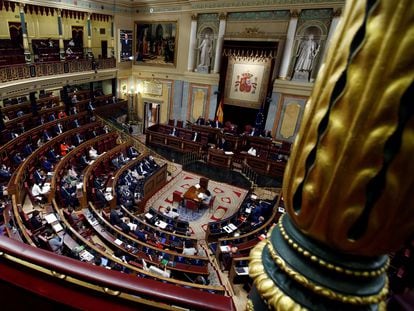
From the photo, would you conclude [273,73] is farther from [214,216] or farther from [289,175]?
[289,175]

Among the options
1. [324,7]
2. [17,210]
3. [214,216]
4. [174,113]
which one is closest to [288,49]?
[324,7]

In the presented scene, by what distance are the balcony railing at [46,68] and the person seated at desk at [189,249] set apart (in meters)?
9.47

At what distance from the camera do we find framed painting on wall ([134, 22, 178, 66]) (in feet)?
54.7

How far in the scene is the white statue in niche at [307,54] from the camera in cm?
1290

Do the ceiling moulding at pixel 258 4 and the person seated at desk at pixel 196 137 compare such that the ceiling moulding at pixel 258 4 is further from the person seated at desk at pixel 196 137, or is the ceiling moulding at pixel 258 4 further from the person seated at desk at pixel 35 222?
the person seated at desk at pixel 35 222

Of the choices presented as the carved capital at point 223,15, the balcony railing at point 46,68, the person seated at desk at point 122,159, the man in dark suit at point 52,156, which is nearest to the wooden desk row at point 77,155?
the man in dark suit at point 52,156

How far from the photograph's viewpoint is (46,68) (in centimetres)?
1238

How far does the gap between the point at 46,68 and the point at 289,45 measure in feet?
39.8

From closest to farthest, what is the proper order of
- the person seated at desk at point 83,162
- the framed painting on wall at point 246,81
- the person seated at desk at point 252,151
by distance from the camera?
the person seated at desk at point 83,162, the person seated at desk at point 252,151, the framed painting on wall at point 246,81

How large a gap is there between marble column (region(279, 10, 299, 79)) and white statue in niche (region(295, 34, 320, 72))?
0.47 m

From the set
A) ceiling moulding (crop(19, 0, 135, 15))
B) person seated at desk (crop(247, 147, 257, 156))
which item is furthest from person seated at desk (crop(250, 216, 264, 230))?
ceiling moulding (crop(19, 0, 135, 15))

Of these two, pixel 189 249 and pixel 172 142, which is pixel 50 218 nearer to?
pixel 189 249

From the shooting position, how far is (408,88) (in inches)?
20.2

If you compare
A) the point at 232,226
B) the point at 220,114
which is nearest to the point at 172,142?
the point at 220,114
